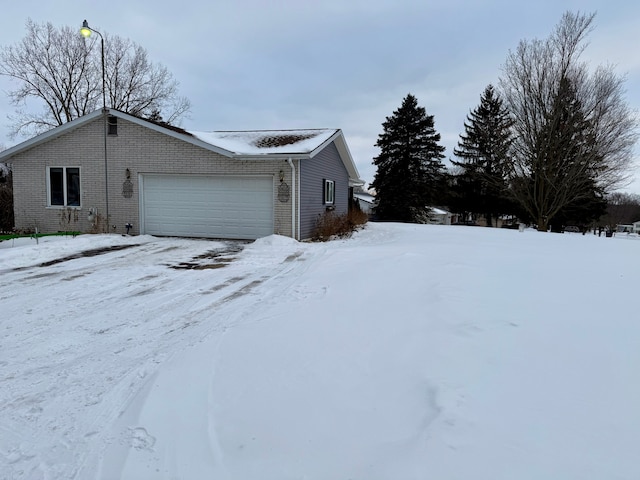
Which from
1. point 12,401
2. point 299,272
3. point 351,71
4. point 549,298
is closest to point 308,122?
point 351,71

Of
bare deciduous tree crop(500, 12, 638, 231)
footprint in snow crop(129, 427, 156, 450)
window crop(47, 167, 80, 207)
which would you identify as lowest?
footprint in snow crop(129, 427, 156, 450)

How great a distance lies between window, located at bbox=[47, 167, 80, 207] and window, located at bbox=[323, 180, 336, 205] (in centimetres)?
802

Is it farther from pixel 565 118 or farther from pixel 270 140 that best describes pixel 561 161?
pixel 270 140

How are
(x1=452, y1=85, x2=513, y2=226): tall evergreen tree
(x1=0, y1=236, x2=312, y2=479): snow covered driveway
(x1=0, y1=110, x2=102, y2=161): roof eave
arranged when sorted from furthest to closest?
(x1=452, y1=85, x2=513, y2=226): tall evergreen tree < (x1=0, y1=110, x2=102, y2=161): roof eave < (x1=0, y1=236, x2=312, y2=479): snow covered driveway

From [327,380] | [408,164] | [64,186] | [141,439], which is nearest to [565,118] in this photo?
[408,164]

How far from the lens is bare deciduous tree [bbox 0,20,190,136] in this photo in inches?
1020

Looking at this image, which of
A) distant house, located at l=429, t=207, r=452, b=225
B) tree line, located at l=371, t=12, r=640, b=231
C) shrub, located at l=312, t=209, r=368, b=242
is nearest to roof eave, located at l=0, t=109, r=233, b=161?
shrub, located at l=312, t=209, r=368, b=242

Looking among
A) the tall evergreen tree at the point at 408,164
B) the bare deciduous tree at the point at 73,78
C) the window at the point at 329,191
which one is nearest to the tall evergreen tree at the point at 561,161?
the tall evergreen tree at the point at 408,164

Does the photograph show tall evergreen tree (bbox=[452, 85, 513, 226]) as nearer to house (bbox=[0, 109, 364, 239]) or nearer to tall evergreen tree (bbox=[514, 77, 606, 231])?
tall evergreen tree (bbox=[514, 77, 606, 231])

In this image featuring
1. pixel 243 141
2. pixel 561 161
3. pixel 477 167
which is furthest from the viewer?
pixel 477 167

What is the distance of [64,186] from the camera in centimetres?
1312

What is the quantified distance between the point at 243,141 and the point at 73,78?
20.9 metres

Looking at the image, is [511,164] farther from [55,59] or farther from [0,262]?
[55,59]

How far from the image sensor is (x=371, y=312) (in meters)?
4.53
